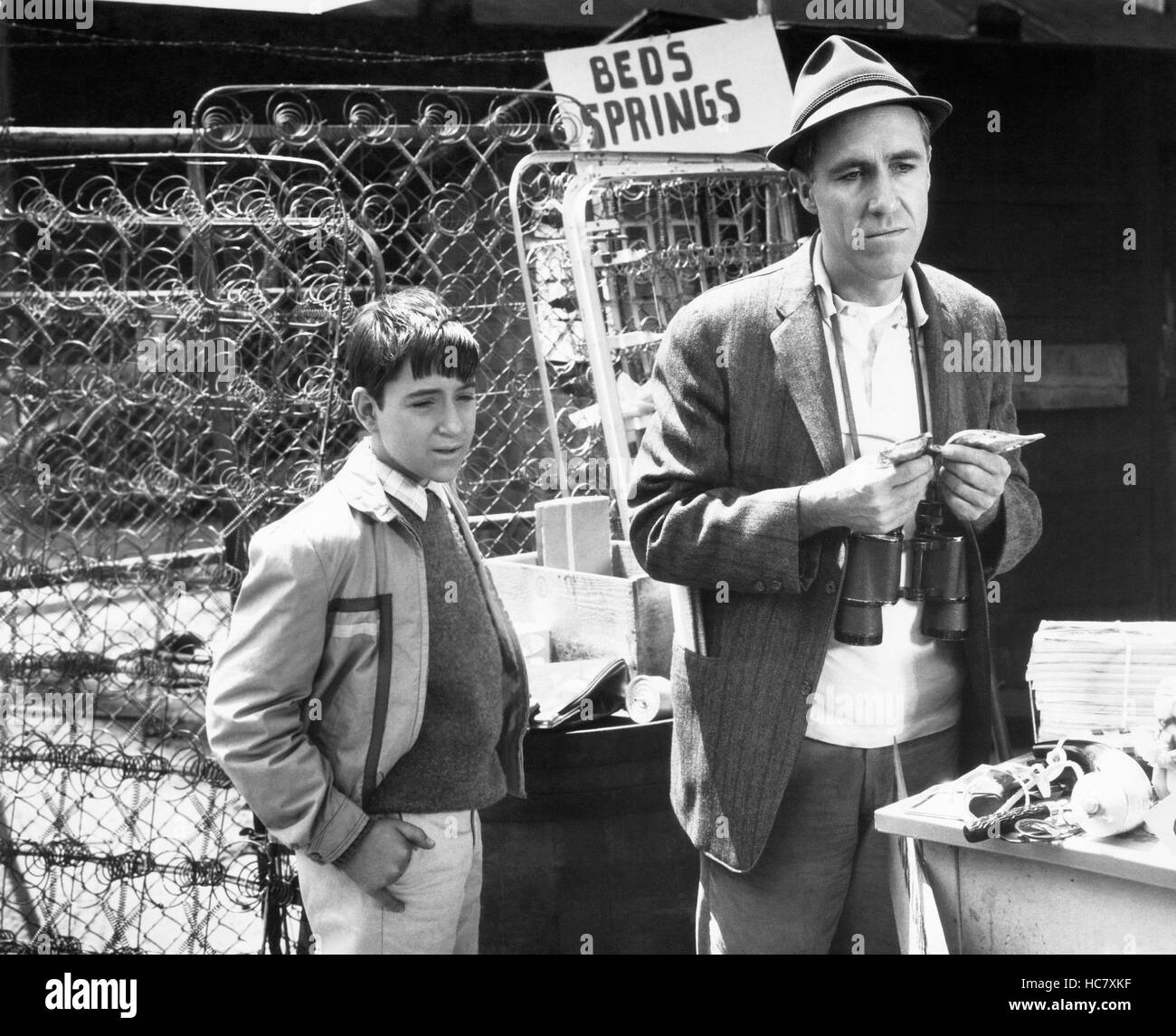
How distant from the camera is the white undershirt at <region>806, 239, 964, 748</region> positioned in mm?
2172

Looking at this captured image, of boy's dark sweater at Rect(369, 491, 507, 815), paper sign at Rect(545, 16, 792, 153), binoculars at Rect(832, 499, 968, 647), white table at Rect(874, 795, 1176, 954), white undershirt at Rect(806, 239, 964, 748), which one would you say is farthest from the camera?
paper sign at Rect(545, 16, 792, 153)

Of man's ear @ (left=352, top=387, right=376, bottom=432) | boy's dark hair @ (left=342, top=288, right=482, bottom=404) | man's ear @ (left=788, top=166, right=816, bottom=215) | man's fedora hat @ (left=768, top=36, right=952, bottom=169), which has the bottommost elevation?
man's ear @ (left=352, top=387, right=376, bottom=432)

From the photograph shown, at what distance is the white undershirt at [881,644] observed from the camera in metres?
2.17

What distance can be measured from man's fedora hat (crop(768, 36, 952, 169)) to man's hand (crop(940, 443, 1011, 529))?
0.57 meters

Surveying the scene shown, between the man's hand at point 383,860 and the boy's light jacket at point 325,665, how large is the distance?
0.12ft

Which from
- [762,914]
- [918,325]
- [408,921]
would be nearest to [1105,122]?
[918,325]

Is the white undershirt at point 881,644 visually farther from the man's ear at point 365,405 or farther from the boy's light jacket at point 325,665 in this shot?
the man's ear at point 365,405

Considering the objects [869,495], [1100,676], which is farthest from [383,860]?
[1100,676]

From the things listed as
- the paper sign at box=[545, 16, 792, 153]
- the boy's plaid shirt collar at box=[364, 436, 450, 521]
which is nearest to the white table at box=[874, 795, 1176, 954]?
the boy's plaid shirt collar at box=[364, 436, 450, 521]

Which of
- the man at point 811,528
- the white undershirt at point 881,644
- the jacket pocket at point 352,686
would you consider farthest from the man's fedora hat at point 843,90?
the jacket pocket at point 352,686

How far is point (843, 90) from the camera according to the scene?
2.12 m

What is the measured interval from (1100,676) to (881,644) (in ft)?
1.29

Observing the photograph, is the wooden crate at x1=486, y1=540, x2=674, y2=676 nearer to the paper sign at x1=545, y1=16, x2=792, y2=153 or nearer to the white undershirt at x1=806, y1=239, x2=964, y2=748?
the white undershirt at x1=806, y1=239, x2=964, y2=748
